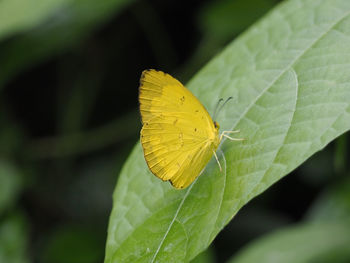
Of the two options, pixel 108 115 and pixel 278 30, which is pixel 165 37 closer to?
Result: pixel 108 115

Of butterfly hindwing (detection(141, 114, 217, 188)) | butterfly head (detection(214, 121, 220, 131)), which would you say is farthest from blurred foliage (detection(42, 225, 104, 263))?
butterfly head (detection(214, 121, 220, 131))

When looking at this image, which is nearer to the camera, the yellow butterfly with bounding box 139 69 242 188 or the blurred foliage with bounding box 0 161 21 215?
the yellow butterfly with bounding box 139 69 242 188

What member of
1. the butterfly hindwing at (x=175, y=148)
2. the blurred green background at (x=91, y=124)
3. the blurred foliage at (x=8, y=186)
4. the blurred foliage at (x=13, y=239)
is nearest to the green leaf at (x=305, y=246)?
the blurred green background at (x=91, y=124)

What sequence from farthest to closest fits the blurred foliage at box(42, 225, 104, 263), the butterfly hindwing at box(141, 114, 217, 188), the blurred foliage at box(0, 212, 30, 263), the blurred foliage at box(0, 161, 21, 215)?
1. the blurred foliage at box(42, 225, 104, 263)
2. the blurred foliage at box(0, 161, 21, 215)
3. the blurred foliage at box(0, 212, 30, 263)
4. the butterfly hindwing at box(141, 114, 217, 188)

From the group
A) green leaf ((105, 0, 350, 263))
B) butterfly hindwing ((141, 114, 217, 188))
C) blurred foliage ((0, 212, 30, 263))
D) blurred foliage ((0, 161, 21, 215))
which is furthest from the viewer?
blurred foliage ((0, 161, 21, 215))

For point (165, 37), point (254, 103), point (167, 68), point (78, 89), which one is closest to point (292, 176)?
point (167, 68)

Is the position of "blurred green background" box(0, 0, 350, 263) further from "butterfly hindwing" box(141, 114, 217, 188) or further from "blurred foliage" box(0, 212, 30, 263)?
"butterfly hindwing" box(141, 114, 217, 188)

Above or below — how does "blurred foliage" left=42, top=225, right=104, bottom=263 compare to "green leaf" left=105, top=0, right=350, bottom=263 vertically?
below

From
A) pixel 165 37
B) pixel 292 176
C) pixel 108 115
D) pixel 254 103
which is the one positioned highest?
pixel 254 103
